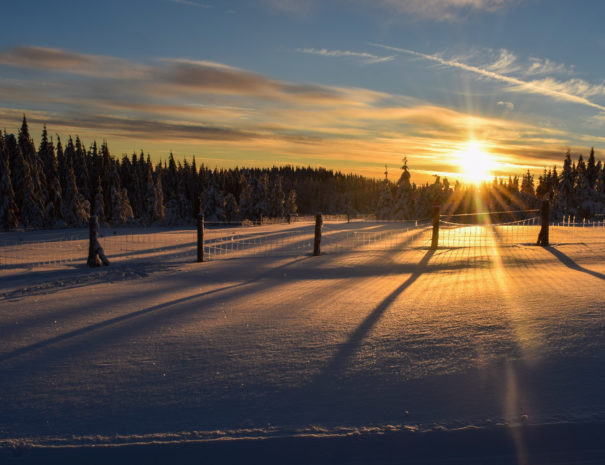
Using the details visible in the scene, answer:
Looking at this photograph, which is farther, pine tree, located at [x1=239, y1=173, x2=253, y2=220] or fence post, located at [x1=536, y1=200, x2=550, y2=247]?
pine tree, located at [x1=239, y1=173, x2=253, y2=220]

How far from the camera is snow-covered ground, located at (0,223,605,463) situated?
10.7 feet

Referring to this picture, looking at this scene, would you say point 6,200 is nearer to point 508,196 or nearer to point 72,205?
point 72,205

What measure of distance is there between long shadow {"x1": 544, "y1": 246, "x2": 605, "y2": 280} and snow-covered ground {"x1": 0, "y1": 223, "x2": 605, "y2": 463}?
30 cm

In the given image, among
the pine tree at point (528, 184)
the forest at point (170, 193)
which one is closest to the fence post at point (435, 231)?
the forest at point (170, 193)

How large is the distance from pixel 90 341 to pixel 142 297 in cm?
295

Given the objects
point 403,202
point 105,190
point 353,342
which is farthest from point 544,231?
point 105,190

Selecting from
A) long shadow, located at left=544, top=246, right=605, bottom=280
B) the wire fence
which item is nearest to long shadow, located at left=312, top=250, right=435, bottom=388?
long shadow, located at left=544, top=246, right=605, bottom=280

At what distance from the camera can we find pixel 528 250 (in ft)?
43.9

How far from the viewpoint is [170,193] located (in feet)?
279

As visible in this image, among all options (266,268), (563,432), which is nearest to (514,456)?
(563,432)

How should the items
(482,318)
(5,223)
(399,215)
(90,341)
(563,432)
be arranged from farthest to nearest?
(399,215) < (5,223) < (482,318) < (90,341) < (563,432)

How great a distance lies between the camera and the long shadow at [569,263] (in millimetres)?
8934

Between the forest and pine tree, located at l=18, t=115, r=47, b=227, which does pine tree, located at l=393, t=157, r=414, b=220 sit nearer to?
the forest

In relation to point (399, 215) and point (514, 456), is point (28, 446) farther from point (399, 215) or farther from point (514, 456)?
point (399, 215)
